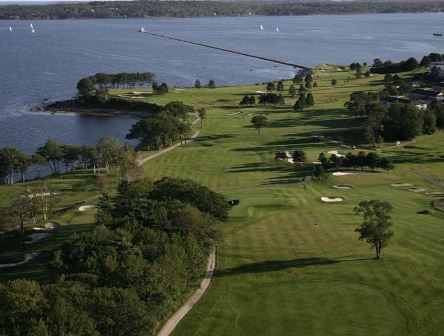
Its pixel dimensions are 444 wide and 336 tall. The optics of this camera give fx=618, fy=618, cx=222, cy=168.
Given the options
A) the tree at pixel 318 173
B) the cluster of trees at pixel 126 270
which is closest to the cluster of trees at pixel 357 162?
the tree at pixel 318 173

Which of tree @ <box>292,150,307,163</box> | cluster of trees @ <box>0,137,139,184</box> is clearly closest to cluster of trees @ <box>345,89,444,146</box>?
tree @ <box>292,150,307,163</box>

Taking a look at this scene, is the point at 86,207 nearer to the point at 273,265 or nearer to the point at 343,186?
the point at 273,265

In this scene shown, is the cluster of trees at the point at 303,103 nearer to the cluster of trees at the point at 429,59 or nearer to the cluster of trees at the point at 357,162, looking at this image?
the cluster of trees at the point at 357,162

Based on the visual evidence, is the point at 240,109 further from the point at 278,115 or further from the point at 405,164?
the point at 405,164

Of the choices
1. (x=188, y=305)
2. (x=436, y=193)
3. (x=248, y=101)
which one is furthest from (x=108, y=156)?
(x=248, y=101)

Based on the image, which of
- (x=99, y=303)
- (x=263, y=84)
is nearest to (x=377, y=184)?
(x=99, y=303)

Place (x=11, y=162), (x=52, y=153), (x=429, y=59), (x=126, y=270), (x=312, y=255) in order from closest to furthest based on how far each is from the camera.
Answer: (x=126, y=270), (x=312, y=255), (x=11, y=162), (x=52, y=153), (x=429, y=59)
